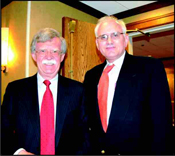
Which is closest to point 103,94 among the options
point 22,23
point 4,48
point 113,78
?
point 113,78

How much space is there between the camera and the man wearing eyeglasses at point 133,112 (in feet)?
4.16

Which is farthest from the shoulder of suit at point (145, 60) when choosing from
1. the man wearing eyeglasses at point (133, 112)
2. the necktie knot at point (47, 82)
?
the necktie knot at point (47, 82)

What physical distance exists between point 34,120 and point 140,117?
0.76 meters

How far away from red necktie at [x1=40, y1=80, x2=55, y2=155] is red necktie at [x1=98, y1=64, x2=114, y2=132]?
381 millimetres

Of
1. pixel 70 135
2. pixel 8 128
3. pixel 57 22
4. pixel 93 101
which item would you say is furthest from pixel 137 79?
pixel 57 22

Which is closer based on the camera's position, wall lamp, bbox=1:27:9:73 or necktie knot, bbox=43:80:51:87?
necktie knot, bbox=43:80:51:87

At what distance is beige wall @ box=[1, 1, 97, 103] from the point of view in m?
2.59

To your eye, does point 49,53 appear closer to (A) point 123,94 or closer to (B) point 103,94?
(B) point 103,94

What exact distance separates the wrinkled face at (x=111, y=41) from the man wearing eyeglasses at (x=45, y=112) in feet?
1.21

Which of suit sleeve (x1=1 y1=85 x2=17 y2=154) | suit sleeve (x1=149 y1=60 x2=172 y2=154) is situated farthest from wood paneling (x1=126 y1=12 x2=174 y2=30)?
suit sleeve (x1=1 y1=85 x2=17 y2=154)

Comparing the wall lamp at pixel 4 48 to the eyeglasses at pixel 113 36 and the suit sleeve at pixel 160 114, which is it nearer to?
the eyeglasses at pixel 113 36

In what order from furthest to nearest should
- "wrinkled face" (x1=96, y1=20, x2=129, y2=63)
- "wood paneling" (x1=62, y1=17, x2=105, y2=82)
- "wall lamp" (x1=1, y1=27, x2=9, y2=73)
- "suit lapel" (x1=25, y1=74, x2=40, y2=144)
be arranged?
"wall lamp" (x1=1, y1=27, x2=9, y2=73)
"wood paneling" (x1=62, y1=17, x2=105, y2=82)
"wrinkled face" (x1=96, y1=20, x2=129, y2=63)
"suit lapel" (x1=25, y1=74, x2=40, y2=144)

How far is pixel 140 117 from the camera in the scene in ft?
4.21

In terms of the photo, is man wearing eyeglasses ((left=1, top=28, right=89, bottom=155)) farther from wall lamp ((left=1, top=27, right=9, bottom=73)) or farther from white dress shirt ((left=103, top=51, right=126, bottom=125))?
wall lamp ((left=1, top=27, right=9, bottom=73))
